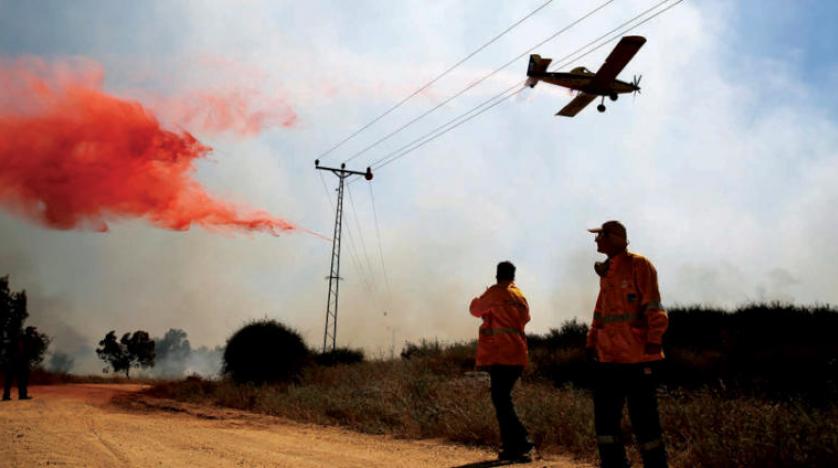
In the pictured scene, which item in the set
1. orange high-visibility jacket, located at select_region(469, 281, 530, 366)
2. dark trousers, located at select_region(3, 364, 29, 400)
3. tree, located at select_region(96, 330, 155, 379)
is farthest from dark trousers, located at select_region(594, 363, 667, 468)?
tree, located at select_region(96, 330, 155, 379)

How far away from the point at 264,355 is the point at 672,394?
1311 cm

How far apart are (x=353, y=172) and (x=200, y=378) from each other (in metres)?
14.1

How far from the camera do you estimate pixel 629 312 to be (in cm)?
495

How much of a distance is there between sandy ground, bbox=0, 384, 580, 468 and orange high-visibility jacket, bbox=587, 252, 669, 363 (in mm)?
Answer: 2343

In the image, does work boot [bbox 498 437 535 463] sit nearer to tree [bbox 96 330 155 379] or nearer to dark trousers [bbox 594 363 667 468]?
dark trousers [bbox 594 363 667 468]

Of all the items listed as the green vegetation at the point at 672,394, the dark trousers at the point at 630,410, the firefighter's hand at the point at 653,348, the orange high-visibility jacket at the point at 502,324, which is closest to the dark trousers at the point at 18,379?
the green vegetation at the point at 672,394

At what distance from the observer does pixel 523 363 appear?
6965 millimetres

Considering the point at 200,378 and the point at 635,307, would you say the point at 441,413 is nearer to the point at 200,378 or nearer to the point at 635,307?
the point at 635,307

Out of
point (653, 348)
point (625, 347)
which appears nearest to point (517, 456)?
point (625, 347)

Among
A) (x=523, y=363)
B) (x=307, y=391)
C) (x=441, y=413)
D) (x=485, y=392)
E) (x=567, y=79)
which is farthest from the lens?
(x=567, y=79)

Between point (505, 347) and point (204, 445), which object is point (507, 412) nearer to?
point (505, 347)

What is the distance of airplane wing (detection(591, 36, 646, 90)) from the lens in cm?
1734

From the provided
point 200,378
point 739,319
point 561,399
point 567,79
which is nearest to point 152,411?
point 200,378

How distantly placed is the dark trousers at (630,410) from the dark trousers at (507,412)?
6.05ft
